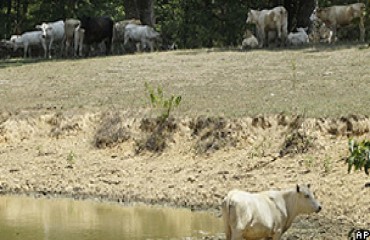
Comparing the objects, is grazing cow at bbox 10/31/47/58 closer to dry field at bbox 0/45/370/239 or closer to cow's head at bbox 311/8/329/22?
cow's head at bbox 311/8/329/22

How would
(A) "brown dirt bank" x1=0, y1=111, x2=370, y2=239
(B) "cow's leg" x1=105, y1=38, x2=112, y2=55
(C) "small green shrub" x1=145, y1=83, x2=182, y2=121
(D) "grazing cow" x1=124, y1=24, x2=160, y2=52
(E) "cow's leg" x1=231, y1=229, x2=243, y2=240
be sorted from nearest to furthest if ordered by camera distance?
(E) "cow's leg" x1=231, y1=229, x2=243, y2=240 → (A) "brown dirt bank" x1=0, y1=111, x2=370, y2=239 → (C) "small green shrub" x1=145, y1=83, x2=182, y2=121 → (D) "grazing cow" x1=124, y1=24, x2=160, y2=52 → (B) "cow's leg" x1=105, y1=38, x2=112, y2=55

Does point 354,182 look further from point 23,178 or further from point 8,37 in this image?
point 8,37

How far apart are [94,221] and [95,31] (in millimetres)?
20291

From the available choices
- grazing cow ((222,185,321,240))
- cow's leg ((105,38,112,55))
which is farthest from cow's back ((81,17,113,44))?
grazing cow ((222,185,321,240))

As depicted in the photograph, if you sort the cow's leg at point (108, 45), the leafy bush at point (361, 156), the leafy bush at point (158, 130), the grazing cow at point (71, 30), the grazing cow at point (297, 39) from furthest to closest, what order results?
the cow's leg at point (108, 45)
the grazing cow at point (71, 30)
the grazing cow at point (297, 39)
the leafy bush at point (158, 130)
the leafy bush at point (361, 156)

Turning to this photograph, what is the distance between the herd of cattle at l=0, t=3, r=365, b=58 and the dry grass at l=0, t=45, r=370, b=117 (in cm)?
298

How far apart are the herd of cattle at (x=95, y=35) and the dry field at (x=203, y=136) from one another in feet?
29.8

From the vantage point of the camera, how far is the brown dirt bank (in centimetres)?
1487

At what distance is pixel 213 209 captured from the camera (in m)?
14.8

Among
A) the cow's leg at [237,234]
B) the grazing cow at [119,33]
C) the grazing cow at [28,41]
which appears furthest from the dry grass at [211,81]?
the grazing cow at [28,41]

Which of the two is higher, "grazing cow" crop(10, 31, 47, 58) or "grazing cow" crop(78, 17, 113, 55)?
"grazing cow" crop(78, 17, 113, 55)

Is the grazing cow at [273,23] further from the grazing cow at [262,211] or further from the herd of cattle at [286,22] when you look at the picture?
the grazing cow at [262,211]

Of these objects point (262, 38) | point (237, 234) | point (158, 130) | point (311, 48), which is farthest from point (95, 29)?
point (237, 234)

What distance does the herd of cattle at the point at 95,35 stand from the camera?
3353 cm
